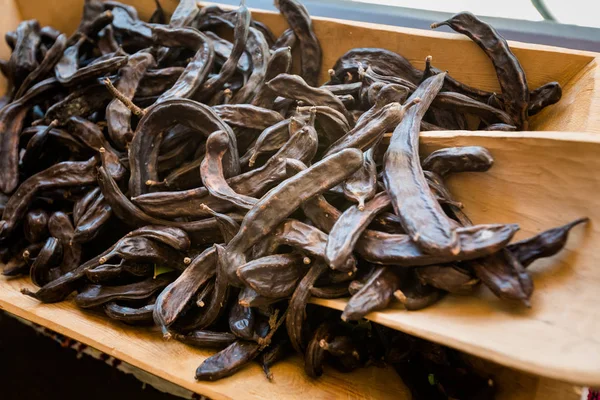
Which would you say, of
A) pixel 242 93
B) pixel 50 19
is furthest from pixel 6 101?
pixel 242 93

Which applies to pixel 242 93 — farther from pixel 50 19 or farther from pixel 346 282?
pixel 50 19

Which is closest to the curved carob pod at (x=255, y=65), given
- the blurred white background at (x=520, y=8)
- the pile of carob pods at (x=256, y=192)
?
the pile of carob pods at (x=256, y=192)

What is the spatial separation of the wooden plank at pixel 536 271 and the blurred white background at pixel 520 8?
0.78 m

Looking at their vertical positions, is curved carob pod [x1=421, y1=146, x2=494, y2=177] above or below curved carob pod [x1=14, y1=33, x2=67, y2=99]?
below

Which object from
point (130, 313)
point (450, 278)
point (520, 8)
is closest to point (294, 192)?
point (450, 278)

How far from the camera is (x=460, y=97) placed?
1.42 m

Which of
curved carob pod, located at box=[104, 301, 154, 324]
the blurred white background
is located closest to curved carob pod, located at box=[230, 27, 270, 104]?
the blurred white background

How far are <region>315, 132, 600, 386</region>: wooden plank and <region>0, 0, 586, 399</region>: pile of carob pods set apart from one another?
0.05 metres

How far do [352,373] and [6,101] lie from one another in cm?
183

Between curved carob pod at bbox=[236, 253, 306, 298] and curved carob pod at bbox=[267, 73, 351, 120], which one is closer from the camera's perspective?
curved carob pod at bbox=[236, 253, 306, 298]

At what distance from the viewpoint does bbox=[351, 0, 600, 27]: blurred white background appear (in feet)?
5.49

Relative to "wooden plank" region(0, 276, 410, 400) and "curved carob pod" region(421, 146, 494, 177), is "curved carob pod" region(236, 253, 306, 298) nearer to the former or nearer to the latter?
"wooden plank" region(0, 276, 410, 400)

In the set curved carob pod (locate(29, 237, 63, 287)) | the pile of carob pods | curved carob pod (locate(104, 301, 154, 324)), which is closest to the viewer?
the pile of carob pods

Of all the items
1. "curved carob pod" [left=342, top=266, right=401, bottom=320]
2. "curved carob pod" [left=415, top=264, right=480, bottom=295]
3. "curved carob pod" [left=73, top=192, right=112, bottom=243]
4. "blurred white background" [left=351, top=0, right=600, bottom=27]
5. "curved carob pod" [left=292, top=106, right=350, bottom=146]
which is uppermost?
"blurred white background" [left=351, top=0, right=600, bottom=27]
